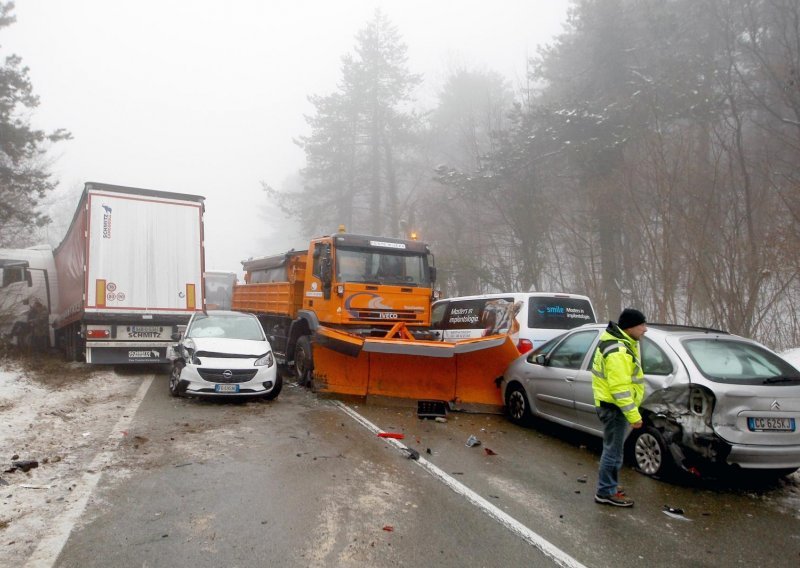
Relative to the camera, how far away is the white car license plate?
5.49 meters

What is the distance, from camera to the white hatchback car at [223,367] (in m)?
9.60

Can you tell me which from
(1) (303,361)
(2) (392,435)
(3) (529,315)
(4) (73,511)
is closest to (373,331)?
(1) (303,361)

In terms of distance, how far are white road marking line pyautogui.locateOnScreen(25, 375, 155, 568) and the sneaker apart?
4.49 meters

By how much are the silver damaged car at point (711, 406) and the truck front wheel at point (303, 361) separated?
5.94 m

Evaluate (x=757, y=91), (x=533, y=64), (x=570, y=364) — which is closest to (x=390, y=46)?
(x=533, y=64)

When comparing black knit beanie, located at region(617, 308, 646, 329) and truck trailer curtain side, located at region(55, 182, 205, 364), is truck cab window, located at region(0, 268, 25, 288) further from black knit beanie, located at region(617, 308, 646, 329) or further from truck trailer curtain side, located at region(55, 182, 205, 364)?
black knit beanie, located at region(617, 308, 646, 329)

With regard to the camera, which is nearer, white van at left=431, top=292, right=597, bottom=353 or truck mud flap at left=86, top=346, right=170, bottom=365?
white van at left=431, top=292, right=597, bottom=353

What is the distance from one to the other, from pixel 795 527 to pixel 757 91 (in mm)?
13433

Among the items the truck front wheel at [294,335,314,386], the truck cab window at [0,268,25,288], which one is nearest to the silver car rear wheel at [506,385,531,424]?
the truck front wheel at [294,335,314,386]

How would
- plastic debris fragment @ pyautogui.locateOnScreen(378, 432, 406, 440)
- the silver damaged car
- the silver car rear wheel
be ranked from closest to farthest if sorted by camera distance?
1. the silver damaged car
2. plastic debris fragment @ pyautogui.locateOnScreen(378, 432, 406, 440)
3. the silver car rear wheel

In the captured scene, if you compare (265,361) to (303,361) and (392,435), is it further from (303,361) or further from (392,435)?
(392,435)

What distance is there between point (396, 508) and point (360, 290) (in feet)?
20.3

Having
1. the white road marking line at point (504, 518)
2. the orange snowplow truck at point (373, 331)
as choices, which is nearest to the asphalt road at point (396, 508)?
the white road marking line at point (504, 518)

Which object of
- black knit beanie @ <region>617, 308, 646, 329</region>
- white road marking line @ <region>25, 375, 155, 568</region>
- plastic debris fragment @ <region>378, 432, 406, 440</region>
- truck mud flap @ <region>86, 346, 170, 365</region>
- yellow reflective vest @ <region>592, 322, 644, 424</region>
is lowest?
plastic debris fragment @ <region>378, 432, 406, 440</region>
